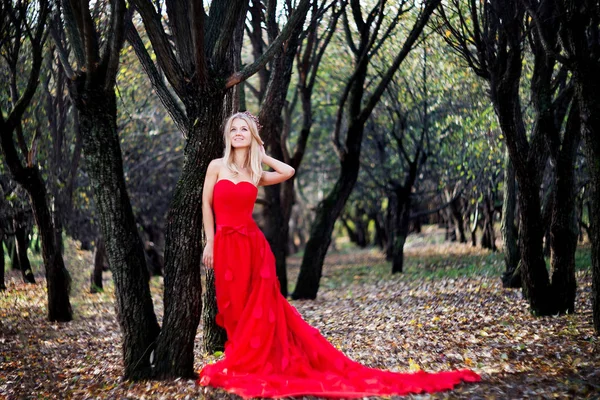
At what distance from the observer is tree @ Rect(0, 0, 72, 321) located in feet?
30.2

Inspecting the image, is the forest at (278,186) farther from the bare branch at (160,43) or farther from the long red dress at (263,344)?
the long red dress at (263,344)

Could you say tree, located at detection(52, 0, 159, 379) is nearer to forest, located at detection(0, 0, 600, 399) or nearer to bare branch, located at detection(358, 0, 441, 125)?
forest, located at detection(0, 0, 600, 399)

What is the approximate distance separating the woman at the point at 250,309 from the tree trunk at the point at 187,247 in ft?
0.41

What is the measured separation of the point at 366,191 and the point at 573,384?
1940 cm

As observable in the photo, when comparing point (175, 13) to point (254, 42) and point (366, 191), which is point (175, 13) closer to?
point (254, 42)

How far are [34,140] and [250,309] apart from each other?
6.58 metres

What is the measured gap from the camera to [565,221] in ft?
26.6

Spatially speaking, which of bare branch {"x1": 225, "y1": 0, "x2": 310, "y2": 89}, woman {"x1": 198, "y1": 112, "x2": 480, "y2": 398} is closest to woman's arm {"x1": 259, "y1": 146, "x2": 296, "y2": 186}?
woman {"x1": 198, "y1": 112, "x2": 480, "y2": 398}

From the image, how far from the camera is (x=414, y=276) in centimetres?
1747

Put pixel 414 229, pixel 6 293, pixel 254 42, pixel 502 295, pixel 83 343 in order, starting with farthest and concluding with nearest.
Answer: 1. pixel 414 229
2. pixel 6 293
3. pixel 254 42
4. pixel 502 295
5. pixel 83 343

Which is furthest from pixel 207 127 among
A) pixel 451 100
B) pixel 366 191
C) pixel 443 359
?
pixel 366 191

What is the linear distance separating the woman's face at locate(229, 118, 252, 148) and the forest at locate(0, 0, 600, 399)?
0.18m

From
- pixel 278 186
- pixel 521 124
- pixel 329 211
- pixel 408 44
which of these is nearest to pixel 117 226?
pixel 521 124

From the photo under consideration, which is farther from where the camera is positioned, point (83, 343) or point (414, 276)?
point (414, 276)
